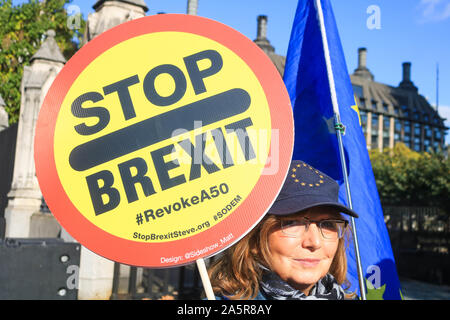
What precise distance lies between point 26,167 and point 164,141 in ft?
27.5

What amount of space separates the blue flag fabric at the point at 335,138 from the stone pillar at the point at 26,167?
7242mm

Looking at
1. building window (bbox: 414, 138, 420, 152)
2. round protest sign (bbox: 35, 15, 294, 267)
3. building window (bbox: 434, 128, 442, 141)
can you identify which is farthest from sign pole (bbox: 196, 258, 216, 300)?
building window (bbox: 434, 128, 442, 141)

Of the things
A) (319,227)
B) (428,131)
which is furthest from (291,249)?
(428,131)

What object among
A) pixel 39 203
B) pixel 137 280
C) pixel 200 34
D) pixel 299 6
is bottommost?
pixel 137 280

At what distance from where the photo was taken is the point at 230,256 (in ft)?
6.13

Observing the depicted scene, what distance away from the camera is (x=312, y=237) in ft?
5.84

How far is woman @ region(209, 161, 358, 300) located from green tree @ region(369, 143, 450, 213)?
20799 mm

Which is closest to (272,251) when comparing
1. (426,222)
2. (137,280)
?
(137,280)

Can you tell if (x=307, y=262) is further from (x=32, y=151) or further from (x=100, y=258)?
(x=32, y=151)

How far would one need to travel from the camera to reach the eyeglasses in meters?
1.78

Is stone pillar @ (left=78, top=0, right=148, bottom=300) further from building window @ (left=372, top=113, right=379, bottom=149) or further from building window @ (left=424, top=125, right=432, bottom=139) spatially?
building window @ (left=424, top=125, right=432, bottom=139)

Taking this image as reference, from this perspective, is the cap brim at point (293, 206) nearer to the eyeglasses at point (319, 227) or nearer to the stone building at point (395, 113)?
the eyeglasses at point (319, 227)
